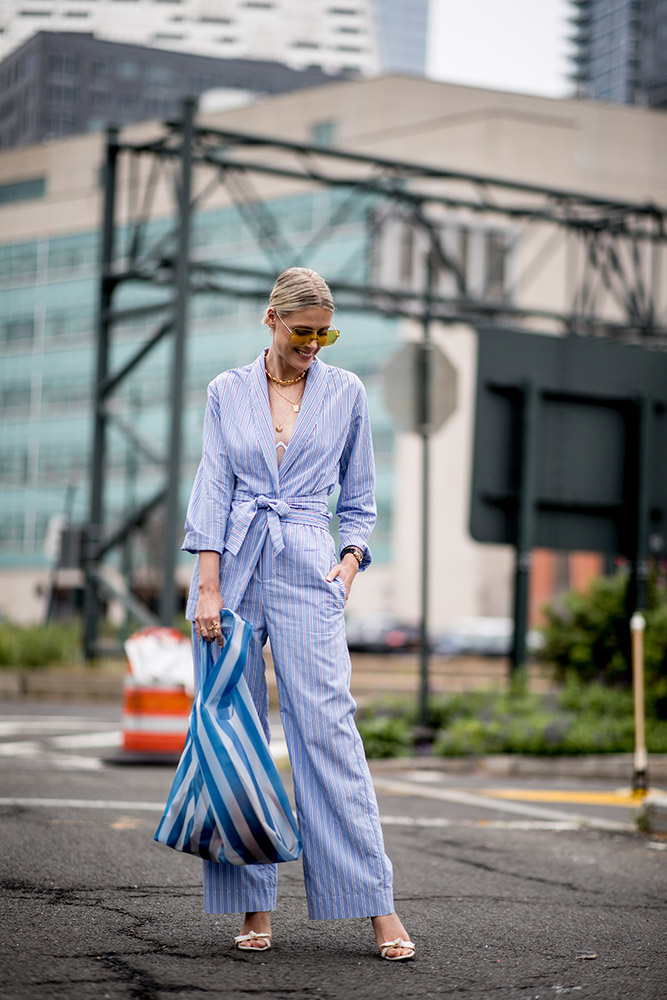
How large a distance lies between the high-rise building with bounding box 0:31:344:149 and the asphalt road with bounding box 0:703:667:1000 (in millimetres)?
7261

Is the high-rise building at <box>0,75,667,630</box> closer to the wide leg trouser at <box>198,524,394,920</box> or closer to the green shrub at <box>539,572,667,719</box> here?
the green shrub at <box>539,572,667,719</box>

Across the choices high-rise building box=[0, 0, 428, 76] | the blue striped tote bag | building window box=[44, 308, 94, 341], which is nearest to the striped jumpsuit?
the blue striped tote bag

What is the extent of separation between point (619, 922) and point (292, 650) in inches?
62.2

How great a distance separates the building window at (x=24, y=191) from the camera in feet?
224

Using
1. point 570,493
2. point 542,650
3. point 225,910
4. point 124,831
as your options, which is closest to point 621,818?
point 124,831

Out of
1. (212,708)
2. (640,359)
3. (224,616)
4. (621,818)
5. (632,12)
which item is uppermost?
(632,12)

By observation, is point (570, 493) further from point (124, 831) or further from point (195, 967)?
point (195, 967)

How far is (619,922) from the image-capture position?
15.5 feet

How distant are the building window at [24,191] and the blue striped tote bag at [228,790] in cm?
6564

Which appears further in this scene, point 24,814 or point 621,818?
point 621,818

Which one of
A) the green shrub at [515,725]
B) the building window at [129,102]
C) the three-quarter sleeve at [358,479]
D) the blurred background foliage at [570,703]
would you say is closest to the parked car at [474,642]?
the building window at [129,102]

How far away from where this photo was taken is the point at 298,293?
4.14 meters

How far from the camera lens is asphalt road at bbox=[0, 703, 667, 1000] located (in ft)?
12.2

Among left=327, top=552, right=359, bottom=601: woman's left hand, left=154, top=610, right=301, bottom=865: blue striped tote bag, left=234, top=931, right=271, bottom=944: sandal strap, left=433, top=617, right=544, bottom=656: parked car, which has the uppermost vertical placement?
left=327, top=552, right=359, bottom=601: woman's left hand
